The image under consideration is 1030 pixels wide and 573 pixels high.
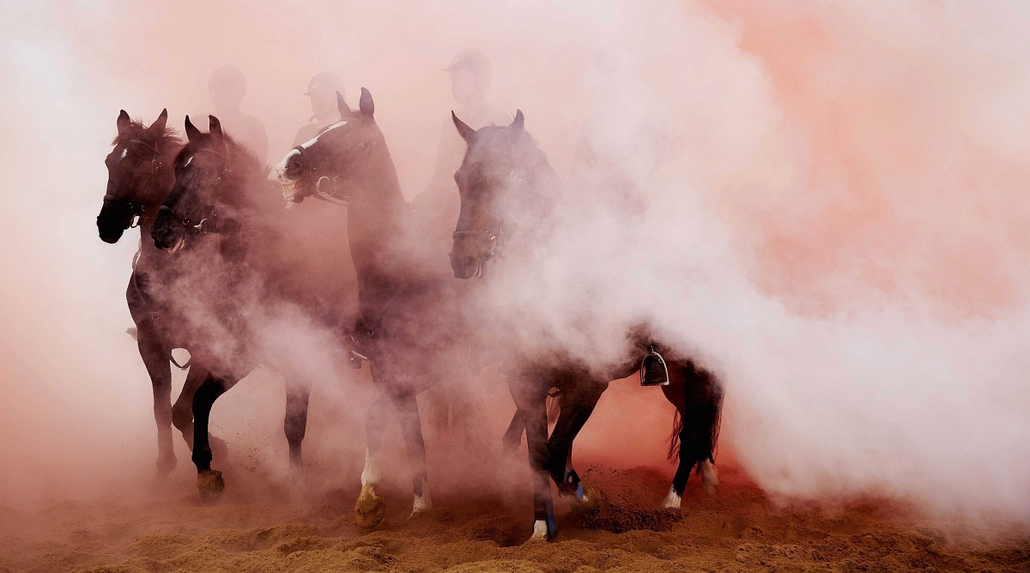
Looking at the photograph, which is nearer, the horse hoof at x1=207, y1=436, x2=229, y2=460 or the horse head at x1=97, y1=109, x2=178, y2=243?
the horse head at x1=97, y1=109, x2=178, y2=243

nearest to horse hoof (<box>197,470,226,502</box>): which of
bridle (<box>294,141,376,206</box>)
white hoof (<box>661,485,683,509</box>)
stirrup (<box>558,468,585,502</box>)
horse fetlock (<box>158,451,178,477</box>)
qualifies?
horse fetlock (<box>158,451,178,477</box>)

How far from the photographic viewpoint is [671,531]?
177 inches

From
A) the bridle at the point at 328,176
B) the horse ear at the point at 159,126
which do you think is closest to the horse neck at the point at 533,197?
the bridle at the point at 328,176

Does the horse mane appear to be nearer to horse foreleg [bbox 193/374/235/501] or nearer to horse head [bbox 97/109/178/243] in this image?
horse head [bbox 97/109/178/243]

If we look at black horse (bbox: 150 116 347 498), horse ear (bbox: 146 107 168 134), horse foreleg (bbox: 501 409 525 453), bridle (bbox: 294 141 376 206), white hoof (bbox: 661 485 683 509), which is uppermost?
horse ear (bbox: 146 107 168 134)

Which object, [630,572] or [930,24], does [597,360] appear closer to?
[630,572]

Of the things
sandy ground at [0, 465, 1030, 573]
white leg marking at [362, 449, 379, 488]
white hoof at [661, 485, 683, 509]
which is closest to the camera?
sandy ground at [0, 465, 1030, 573]

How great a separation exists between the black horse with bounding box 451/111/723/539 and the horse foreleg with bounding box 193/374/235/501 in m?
2.67

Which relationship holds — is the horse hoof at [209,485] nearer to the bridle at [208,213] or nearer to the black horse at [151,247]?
the black horse at [151,247]

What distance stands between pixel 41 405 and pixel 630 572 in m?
7.78

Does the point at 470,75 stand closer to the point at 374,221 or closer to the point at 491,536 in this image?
the point at 374,221

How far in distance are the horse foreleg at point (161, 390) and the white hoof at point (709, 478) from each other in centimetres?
484

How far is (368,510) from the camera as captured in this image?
4809mm

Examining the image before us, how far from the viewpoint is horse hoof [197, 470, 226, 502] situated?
548cm
